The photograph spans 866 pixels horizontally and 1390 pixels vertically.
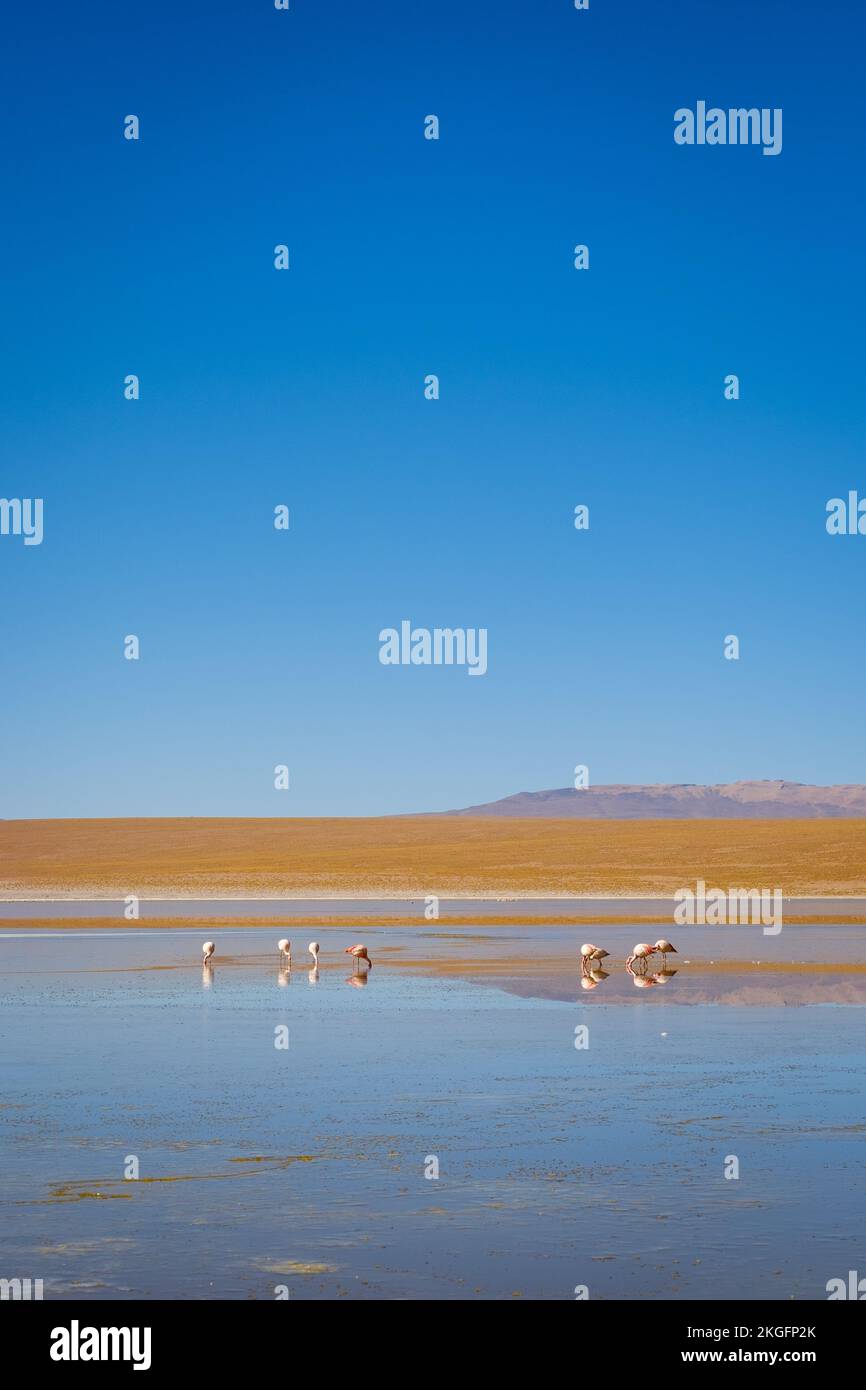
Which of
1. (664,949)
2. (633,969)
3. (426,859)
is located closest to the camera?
(633,969)

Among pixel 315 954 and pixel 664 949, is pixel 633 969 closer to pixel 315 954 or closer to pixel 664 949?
pixel 664 949

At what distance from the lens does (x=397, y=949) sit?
3619 cm

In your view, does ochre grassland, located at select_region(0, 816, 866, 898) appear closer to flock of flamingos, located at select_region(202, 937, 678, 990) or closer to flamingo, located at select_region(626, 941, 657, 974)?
flock of flamingos, located at select_region(202, 937, 678, 990)

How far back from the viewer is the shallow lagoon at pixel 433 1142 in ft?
29.2

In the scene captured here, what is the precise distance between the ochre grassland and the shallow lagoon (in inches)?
1862

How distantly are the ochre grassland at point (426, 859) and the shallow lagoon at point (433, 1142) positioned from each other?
47301mm

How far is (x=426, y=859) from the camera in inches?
3484

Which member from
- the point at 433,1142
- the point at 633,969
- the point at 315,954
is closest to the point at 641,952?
the point at 633,969

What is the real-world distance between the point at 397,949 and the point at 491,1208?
1023 inches

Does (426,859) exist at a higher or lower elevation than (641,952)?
higher

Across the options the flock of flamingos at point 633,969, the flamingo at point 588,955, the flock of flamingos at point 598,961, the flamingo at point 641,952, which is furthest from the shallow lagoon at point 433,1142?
the flamingo at point 641,952

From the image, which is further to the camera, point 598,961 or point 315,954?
point 315,954

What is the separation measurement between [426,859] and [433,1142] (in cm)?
7605
